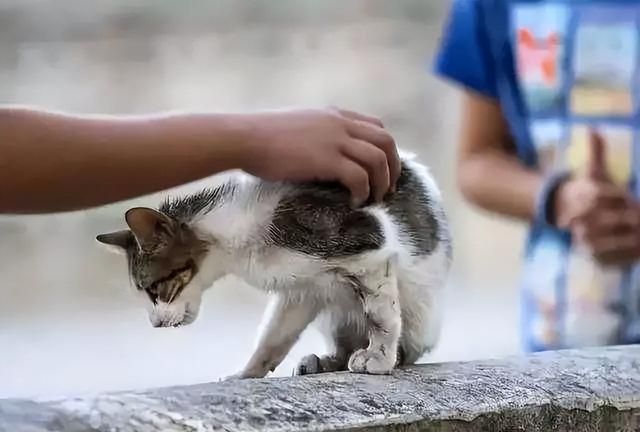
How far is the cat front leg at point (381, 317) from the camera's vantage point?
0.75 m

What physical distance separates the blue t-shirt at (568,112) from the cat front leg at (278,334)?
37cm

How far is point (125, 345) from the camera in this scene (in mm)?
1251

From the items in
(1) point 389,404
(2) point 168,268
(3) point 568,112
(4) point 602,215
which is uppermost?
(3) point 568,112

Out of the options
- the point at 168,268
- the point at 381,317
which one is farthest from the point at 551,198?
the point at 168,268

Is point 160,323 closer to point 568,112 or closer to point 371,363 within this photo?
point 371,363

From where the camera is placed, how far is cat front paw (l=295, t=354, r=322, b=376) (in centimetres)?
81

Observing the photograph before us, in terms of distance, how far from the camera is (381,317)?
2.52ft

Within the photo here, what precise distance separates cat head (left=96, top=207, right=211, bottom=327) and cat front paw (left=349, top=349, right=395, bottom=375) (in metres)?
0.14

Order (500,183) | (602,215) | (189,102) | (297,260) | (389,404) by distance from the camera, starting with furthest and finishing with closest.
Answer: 1. (189,102)
2. (500,183)
3. (602,215)
4. (297,260)
5. (389,404)

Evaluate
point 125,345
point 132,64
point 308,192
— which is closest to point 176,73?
point 132,64

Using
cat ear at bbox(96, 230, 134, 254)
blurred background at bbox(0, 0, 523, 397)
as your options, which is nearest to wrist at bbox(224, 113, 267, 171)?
cat ear at bbox(96, 230, 134, 254)

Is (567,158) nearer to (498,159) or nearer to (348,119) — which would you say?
(498,159)

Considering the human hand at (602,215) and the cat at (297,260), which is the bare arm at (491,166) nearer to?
the human hand at (602,215)

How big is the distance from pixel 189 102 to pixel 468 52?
0.40 metres
